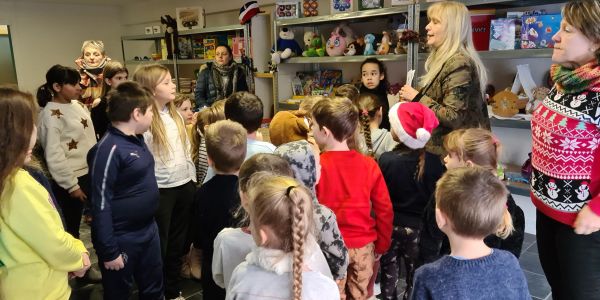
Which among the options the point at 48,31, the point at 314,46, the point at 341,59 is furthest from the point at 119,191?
the point at 48,31

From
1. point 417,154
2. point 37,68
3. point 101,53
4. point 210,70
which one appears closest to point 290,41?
point 210,70

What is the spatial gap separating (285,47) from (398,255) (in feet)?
8.13

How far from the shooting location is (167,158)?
7.04 ft

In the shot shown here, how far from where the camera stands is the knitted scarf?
126 cm

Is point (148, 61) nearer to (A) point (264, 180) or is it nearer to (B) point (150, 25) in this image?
(B) point (150, 25)

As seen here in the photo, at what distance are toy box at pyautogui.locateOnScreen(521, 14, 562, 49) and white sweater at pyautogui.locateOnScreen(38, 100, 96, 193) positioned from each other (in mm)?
2634

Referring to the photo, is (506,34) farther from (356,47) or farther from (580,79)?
(580,79)

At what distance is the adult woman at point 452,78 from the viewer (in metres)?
1.91

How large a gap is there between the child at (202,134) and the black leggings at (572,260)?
159 centimetres

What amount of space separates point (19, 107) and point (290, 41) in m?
2.93

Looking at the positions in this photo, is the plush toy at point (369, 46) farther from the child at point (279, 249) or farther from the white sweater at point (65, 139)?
the child at point (279, 249)

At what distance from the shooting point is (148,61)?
6008 mm

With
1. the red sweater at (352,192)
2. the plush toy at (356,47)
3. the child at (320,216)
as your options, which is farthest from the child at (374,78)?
the child at (320,216)

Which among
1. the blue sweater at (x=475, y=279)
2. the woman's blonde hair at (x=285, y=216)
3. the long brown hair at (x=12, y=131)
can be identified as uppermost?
the long brown hair at (x=12, y=131)
